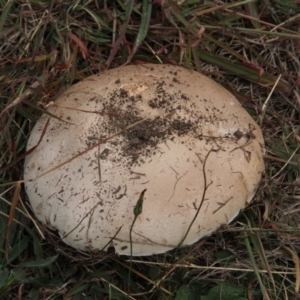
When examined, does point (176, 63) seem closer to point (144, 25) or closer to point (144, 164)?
point (144, 25)

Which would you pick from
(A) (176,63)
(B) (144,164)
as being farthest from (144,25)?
(B) (144,164)

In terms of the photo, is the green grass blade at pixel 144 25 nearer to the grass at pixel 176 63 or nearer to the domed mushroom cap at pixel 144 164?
the grass at pixel 176 63

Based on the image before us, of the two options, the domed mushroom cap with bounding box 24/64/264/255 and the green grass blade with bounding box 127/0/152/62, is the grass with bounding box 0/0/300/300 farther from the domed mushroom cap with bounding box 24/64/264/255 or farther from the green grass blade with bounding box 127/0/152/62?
the domed mushroom cap with bounding box 24/64/264/255

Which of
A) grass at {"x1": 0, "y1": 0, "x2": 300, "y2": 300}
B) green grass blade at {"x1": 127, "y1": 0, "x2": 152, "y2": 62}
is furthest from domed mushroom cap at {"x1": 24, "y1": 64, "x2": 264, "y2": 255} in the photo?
green grass blade at {"x1": 127, "y1": 0, "x2": 152, "y2": 62}

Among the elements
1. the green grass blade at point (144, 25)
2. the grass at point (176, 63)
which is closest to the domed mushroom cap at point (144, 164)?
the grass at point (176, 63)

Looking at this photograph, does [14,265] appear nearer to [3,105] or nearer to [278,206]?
[3,105]

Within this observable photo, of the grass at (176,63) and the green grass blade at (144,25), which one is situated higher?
the green grass blade at (144,25)

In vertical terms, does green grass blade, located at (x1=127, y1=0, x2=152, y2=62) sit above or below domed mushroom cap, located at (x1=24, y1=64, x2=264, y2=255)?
above
